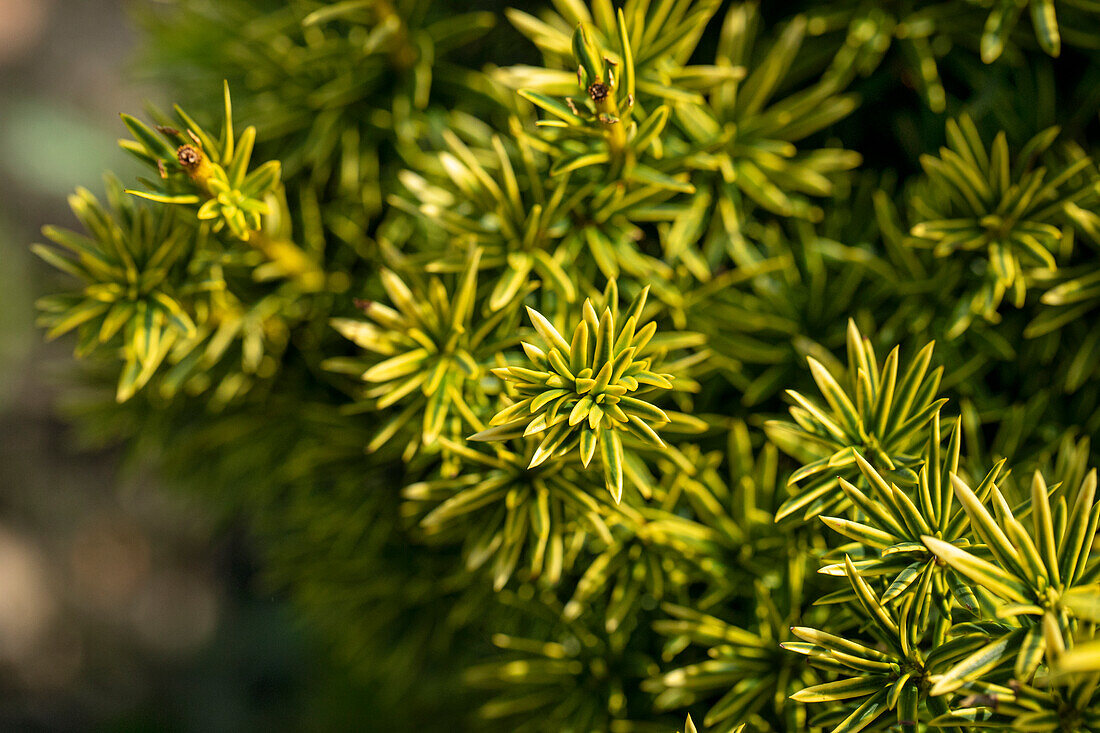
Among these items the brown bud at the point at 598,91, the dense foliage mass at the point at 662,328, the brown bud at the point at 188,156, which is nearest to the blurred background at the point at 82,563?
the dense foliage mass at the point at 662,328

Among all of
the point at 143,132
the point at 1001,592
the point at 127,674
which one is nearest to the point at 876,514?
the point at 1001,592

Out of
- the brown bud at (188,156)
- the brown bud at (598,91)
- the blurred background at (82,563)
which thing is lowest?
the blurred background at (82,563)

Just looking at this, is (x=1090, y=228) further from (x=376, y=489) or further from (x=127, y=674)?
(x=127, y=674)

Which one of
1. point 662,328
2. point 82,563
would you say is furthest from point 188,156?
point 82,563

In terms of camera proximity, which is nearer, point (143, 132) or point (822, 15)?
point (143, 132)

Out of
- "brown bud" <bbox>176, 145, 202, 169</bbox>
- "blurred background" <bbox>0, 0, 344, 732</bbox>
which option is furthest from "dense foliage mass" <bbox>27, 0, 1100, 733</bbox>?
"blurred background" <bbox>0, 0, 344, 732</bbox>

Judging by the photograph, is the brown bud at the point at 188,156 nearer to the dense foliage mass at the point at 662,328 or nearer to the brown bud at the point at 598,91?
the dense foliage mass at the point at 662,328

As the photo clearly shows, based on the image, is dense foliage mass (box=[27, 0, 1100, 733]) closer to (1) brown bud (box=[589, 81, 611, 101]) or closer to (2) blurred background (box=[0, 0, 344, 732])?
(1) brown bud (box=[589, 81, 611, 101])
